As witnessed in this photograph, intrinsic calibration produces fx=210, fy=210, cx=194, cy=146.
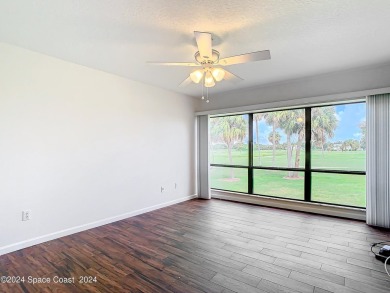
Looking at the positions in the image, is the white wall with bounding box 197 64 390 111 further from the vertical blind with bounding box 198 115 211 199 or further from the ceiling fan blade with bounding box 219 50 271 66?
the ceiling fan blade with bounding box 219 50 271 66

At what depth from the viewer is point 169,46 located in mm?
2580

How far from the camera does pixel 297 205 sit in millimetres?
4199

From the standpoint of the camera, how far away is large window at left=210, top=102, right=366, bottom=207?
12.5ft

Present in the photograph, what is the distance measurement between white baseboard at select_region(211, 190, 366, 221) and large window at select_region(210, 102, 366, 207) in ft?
0.43

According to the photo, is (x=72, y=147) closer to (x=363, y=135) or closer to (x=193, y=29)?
(x=193, y=29)

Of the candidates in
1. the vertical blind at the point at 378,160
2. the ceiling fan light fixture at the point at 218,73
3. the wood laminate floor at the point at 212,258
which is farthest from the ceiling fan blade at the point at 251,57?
the vertical blind at the point at 378,160

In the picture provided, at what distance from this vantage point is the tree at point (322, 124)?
3.97m

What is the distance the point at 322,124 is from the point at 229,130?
2.00 metres

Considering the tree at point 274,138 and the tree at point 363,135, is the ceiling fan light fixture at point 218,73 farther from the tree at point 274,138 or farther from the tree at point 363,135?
the tree at point 363,135

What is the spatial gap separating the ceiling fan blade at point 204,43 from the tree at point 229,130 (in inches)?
118

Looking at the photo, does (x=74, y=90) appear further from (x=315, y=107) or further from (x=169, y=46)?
(x=315, y=107)

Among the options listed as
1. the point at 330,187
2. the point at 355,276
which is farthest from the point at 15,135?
the point at 330,187

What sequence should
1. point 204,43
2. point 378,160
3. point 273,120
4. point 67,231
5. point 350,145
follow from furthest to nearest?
1. point 273,120
2. point 350,145
3. point 378,160
4. point 67,231
5. point 204,43

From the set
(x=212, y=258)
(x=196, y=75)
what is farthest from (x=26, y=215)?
(x=196, y=75)
